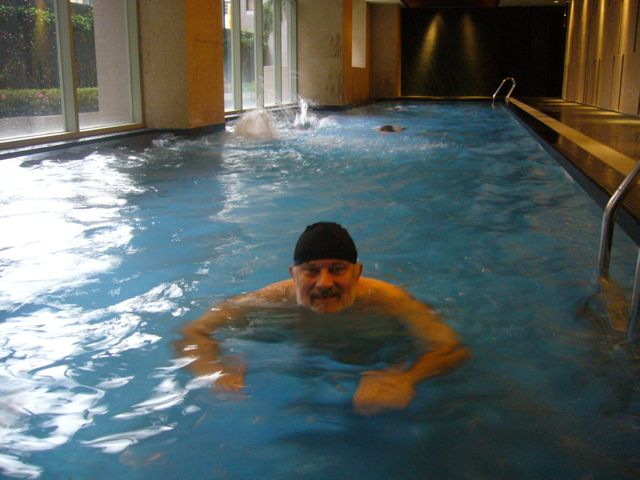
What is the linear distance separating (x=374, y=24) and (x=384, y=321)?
2638cm

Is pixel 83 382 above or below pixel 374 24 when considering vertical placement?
below

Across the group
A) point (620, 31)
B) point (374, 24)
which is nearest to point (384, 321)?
point (620, 31)

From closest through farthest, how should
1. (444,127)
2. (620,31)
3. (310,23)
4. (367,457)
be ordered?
1. (367,457)
2. (444,127)
3. (620,31)
4. (310,23)

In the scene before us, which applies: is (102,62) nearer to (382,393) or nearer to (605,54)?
(382,393)

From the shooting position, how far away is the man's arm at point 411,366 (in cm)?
259

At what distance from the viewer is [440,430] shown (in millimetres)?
2430

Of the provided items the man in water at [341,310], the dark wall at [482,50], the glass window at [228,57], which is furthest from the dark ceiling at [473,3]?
the man in water at [341,310]

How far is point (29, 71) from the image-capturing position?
852 cm

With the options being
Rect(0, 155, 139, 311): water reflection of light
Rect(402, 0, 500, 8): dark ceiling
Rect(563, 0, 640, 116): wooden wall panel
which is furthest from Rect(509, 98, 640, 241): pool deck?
Rect(402, 0, 500, 8): dark ceiling

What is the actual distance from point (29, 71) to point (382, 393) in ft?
24.4

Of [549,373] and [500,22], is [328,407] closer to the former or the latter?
[549,373]

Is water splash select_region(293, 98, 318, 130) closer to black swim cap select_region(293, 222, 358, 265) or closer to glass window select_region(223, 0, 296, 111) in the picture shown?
glass window select_region(223, 0, 296, 111)

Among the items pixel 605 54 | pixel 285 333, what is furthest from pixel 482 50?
pixel 285 333

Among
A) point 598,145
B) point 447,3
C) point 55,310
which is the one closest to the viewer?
point 55,310
